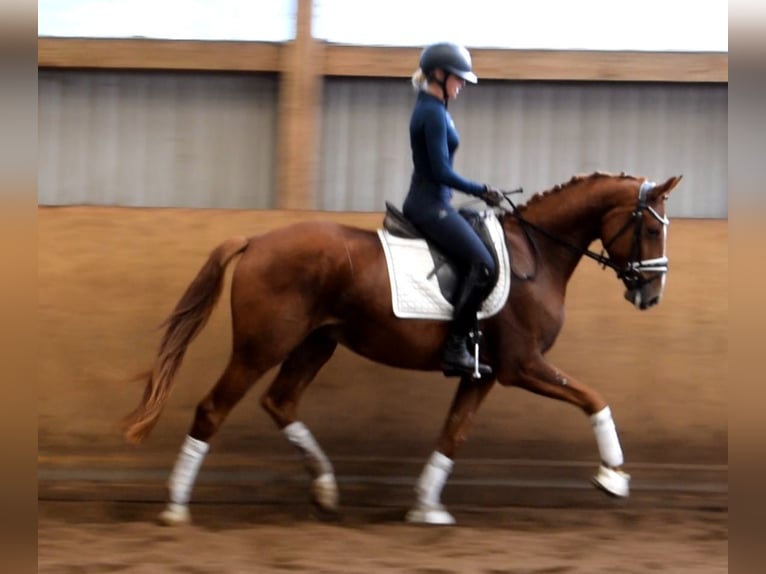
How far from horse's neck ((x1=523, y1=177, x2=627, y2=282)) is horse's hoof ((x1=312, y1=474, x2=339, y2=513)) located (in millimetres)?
1921

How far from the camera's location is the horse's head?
5.83 meters

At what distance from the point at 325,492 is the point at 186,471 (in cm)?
87

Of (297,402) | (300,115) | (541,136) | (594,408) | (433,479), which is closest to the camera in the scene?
(594,408)

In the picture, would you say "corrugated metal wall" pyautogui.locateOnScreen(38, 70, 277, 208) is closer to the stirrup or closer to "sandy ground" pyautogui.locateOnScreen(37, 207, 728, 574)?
"sandy ground" pyautogui.locateOnScreen(37, 207, 728, 574)

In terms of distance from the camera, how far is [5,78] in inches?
121

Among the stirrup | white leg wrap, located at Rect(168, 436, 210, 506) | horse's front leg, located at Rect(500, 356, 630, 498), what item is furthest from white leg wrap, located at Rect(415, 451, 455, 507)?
white leg wrap, located at Rect(168, 436, 210, 506)

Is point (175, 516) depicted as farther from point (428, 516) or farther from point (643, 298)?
point (643, 298)

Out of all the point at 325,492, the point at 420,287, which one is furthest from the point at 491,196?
the point at 325,492

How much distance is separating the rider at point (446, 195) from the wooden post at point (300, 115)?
61.0 inches

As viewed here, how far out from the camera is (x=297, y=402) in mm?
6141

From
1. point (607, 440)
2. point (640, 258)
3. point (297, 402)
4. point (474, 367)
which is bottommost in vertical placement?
point (607, 440)

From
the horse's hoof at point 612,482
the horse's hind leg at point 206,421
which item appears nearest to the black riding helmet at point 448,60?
the horse's hind leg at point 206,421

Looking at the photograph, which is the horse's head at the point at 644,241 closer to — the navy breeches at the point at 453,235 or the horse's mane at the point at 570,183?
the horse's mane at the point at 570,183

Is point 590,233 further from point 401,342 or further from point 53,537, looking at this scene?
point 53,537
